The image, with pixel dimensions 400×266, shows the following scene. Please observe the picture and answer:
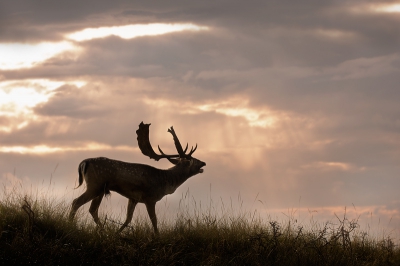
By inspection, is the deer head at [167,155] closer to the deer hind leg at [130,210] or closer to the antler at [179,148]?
the antler at [179,148]

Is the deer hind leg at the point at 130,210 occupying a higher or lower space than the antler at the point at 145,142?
lower

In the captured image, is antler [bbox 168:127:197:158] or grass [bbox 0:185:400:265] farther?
antler [bbox 168:127:197:158]

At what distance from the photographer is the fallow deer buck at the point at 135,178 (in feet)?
42.2

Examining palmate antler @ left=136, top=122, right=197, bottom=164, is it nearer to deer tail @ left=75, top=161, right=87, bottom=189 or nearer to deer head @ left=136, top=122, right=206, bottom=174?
deer head @ left=136, top=122, right=206, bottom=174

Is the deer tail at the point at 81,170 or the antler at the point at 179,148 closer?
the deer tail at the point at 81,170

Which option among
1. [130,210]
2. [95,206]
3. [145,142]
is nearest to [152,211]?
[130,210]

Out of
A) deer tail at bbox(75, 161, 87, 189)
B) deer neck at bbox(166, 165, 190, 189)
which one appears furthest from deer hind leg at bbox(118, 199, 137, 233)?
deer tail at bbox(75, 161, 87, 189)

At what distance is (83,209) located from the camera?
42.1ft

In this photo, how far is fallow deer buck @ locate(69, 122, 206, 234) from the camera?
12.9 meters

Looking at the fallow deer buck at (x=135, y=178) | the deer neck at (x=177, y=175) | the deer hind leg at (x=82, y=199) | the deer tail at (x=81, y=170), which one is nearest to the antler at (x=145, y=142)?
the fallow deer buck at (x=135, y=178)

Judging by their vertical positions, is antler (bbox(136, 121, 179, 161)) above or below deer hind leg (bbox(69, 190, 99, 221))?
above

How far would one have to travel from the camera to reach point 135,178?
1335 cm

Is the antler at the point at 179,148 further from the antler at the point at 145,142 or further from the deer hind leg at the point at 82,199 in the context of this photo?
the deer hind leg at the point at 82,199

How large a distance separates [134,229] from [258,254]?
264 centimetres
